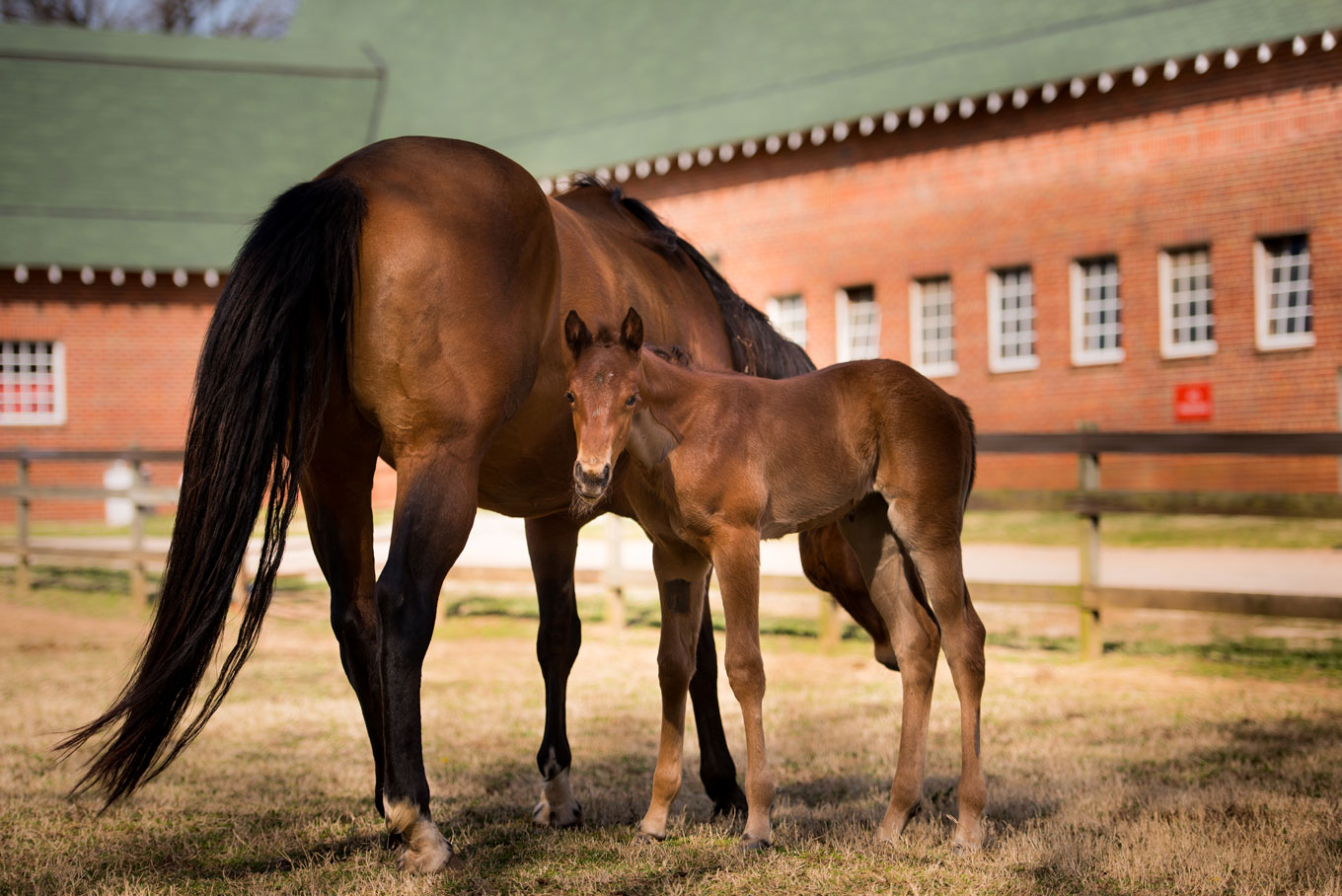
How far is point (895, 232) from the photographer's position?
21.3m

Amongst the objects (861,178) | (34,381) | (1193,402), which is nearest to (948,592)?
(1193,402)

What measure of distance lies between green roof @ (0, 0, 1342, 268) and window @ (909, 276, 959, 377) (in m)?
3.19

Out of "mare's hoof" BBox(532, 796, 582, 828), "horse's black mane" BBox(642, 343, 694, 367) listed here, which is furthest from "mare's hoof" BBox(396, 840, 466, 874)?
"horse's black mane" BBox(642, 343, 694, 367)

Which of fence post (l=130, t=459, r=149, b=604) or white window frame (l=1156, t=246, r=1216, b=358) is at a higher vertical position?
white window frame (l=1156, t=246, r=1216, b=358)

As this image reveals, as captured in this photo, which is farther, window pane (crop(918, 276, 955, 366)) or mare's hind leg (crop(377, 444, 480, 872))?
window pane (crop(918, 276, 955, 366))

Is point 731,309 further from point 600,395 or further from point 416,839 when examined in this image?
Answer: point 416,839

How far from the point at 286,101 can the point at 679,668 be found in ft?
85.7

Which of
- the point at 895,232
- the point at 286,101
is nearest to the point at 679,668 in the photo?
the point at 895,232

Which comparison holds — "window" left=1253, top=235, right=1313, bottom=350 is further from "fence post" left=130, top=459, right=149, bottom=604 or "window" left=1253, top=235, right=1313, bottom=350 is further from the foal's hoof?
the foal's hoof

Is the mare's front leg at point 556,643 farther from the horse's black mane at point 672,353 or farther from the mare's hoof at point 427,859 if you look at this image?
the mare's hoof at point 427,859

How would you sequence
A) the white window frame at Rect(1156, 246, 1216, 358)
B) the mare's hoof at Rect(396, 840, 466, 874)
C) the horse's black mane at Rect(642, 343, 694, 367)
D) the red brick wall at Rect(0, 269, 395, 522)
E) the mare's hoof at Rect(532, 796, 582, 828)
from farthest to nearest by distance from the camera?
the red brick wall at Rect(0, 269, 395, 522)
the white window frame at Rect(1156, 246, 1216, 358)
the mare's hoof at Rect(532, 796, 582, 828)
the horse's black mane at Rect(642, 343, 694, 367)
the mare's hoof at Rect(396, 840, 466, 874)

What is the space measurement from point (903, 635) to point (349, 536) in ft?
6.64

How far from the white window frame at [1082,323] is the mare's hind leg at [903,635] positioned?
622 inches

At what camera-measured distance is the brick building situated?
1764cm
